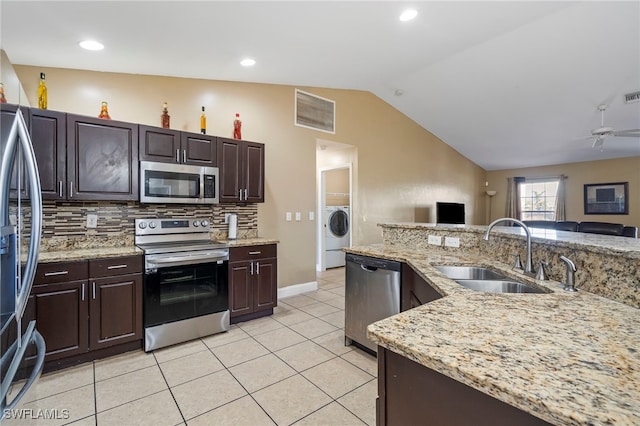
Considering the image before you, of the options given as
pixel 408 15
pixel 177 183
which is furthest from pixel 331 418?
pixel 408 15

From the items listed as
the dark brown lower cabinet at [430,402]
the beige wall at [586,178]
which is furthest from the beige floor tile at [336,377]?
the beige wall at [586,178]

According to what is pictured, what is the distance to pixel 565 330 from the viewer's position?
36.3 inches

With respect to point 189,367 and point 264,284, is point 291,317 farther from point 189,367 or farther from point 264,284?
point 189,367

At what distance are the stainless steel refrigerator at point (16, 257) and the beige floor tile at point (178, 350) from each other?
144cm

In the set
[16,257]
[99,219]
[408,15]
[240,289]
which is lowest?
[240,289]

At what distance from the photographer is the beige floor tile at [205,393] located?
1855 mm

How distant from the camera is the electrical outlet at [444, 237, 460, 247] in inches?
96.7

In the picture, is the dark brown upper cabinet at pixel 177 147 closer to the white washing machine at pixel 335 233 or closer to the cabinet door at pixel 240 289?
the cabinet door at pixel 240 289

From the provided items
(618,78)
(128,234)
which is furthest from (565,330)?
(618,78)

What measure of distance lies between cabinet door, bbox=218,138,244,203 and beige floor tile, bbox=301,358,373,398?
2.00m

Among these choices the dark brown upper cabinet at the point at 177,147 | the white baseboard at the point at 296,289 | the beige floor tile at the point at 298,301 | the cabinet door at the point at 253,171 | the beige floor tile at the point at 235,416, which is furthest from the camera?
the white baseboard at the point at 296,289

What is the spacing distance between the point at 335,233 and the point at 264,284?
2.87 meters

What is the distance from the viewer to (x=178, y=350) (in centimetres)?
260

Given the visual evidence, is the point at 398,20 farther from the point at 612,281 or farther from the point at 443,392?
the point at 443,392
